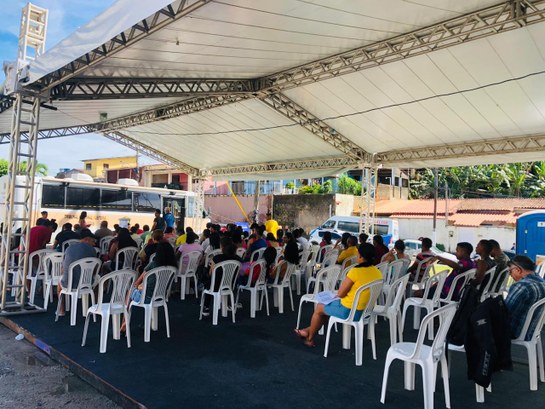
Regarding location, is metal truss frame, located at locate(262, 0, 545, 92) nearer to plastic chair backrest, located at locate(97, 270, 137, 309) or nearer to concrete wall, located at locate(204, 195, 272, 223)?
plastic chair backrest, located at locate(97, 270, 137, 309)

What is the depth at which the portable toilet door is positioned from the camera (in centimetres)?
880

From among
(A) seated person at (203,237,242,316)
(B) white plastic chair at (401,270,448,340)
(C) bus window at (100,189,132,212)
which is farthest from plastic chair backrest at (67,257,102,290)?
(C) bus window at (100,189,132,212)

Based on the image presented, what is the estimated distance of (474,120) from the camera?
346 inches

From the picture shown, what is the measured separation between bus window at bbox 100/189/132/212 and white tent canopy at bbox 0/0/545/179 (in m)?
2.47

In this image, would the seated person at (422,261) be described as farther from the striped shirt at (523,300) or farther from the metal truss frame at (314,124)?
the metal truss frame at (314,124)

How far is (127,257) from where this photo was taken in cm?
656

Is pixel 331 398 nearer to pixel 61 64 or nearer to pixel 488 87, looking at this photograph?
pixel 61 64

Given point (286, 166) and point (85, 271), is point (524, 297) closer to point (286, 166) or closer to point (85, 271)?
point (85, 271)

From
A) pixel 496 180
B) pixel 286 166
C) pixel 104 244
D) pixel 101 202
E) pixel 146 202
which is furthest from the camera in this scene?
pixel 496 180

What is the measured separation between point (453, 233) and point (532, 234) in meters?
11.4

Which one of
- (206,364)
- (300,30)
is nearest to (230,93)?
(300,30)

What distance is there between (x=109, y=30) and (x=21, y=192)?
9.83 meters

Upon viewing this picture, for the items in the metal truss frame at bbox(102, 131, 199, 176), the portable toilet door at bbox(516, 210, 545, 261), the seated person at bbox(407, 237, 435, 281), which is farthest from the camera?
the metal truss frame at bbox(102, 131, 199, 176)

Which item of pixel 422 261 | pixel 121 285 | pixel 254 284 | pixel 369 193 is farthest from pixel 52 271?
pixel 369 193
